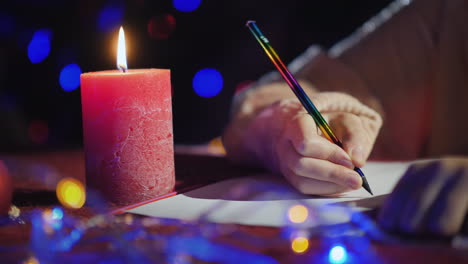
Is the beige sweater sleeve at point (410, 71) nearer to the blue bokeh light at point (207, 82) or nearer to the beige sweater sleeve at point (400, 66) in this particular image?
the beige sweater sleeve at point (400, 66)

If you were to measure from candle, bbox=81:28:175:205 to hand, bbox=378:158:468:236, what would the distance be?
0.27 metres

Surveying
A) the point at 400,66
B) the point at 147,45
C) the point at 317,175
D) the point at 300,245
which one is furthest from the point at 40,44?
the point at 300,245

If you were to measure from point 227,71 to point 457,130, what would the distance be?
40.0 inches

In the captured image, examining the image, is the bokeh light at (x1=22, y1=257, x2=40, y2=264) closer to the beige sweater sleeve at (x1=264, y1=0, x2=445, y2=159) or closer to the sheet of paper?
the sheet of paper

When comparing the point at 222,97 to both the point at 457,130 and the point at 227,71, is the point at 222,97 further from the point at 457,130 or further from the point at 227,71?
the point at 457,130

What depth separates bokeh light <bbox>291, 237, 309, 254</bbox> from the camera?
434mm

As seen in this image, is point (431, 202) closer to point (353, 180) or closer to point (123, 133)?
point (353, 180)

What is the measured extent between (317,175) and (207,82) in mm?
1287

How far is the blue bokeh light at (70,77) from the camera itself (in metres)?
1.78

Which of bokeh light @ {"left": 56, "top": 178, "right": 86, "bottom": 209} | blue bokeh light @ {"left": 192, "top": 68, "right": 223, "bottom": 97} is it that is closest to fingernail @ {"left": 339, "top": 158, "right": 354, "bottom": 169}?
bokeh light @ {"left": 56, "top": 178, "right": 86, "bottom": 209}

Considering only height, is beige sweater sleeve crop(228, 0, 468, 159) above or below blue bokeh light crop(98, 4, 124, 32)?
below

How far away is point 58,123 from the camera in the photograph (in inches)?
75.0

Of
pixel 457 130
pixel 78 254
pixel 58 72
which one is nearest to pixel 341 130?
pixel 78 254

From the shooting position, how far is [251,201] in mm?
599
